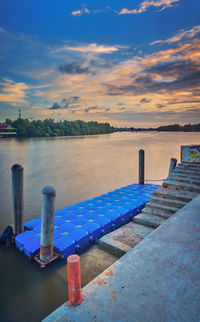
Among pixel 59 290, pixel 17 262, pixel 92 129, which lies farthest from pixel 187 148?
pixel 92 129

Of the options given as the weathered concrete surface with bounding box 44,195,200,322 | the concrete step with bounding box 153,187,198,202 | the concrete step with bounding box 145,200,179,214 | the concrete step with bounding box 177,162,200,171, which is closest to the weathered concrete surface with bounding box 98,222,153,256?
the concrete step with bounding box 145,200,179,214

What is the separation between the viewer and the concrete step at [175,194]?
726 centimetres

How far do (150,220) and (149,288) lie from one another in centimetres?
442

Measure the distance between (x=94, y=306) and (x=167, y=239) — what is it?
2268 millimetres

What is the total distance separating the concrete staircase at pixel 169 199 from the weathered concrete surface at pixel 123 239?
390mm

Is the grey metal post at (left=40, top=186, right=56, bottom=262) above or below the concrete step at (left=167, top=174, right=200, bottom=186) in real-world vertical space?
below

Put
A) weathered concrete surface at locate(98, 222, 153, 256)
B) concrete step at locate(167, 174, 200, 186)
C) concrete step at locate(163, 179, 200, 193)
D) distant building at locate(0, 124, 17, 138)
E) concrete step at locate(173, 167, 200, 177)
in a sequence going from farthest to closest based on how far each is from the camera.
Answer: distant building at locate(0, 124, 17, 138)
concrete step at locate(173, 167, 200, 177)
concrete step at locate(167, 174, 200, 186)
concrete step at locate(163, 179, 200, 193)
weathered concrete surface at locate(98, 222, 153, 256)

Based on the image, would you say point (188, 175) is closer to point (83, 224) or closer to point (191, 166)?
point (191, 166)

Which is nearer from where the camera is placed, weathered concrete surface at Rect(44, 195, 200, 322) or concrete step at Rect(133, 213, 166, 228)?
weathered concrete surface at Rect(44, 195, 200, 322)

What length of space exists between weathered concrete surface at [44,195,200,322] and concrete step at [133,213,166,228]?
2833 millimetres

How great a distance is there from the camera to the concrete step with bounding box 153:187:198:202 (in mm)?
7264

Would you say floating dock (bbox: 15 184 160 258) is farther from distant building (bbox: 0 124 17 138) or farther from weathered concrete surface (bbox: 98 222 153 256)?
distant building (bbox: 0 124 17 138)

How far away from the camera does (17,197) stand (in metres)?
7.35

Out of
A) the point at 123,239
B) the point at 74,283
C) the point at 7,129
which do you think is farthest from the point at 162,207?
the point at 7,129
